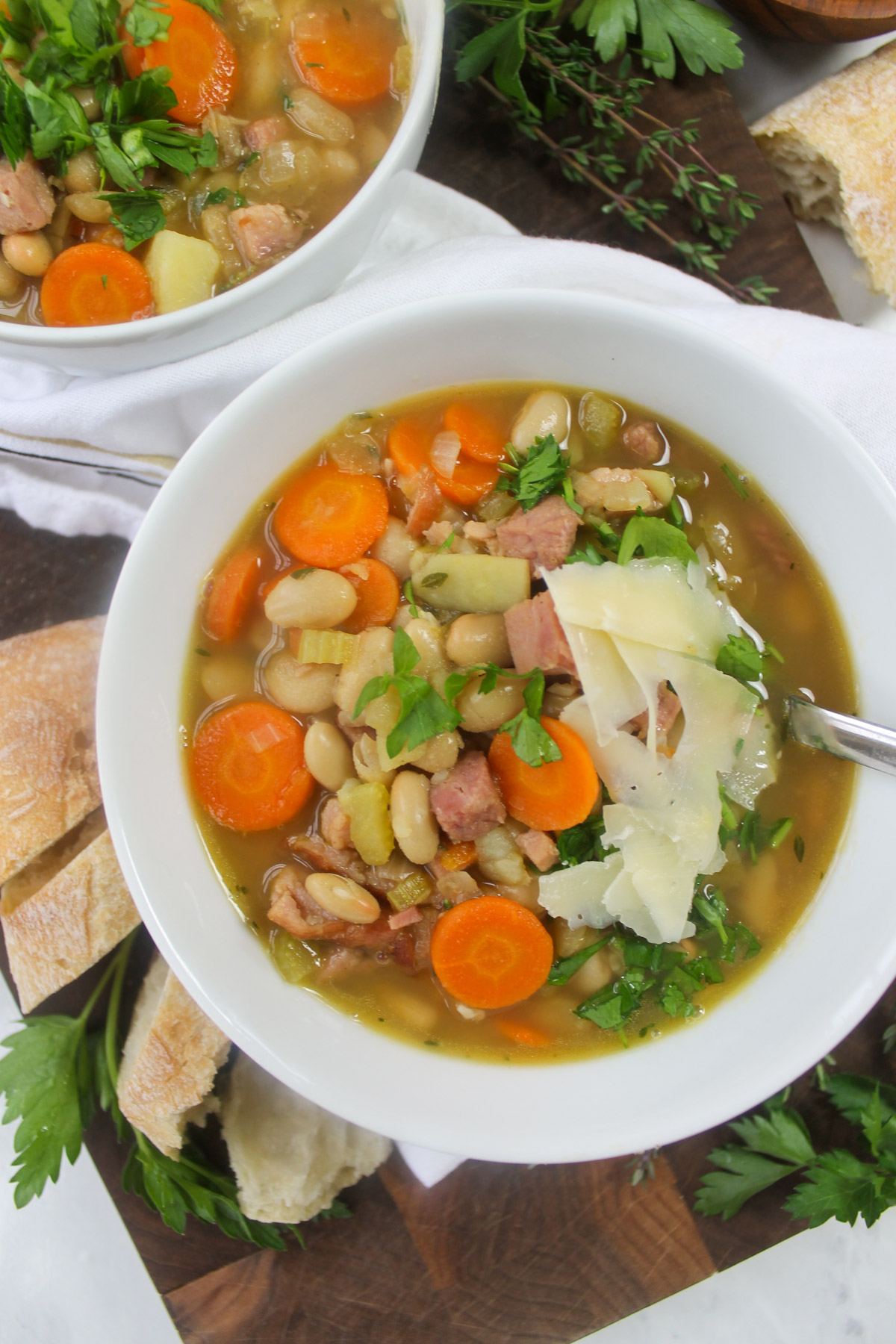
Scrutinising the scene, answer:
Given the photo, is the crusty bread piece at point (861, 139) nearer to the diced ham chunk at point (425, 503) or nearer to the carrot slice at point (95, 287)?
the diced ham chunk at point (425, 503)

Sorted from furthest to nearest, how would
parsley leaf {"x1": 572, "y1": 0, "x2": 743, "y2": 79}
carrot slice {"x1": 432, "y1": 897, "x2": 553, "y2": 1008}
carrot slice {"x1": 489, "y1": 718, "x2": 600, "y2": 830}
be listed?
parsley leaf {"x1": 572, "y1": 0, "x2": 743, "y2": 79}
carrot slice {"x1": 432, "y1": 897, "x2": 553, "y2": 1008}
carrot slice {"x1": 489, "y1": 718, "x2": 600, "y2": 830}

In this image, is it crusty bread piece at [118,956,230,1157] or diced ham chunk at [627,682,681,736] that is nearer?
diced ham chunk at [627,682,681,736]

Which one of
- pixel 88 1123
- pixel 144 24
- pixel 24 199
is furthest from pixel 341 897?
pixel 144 24

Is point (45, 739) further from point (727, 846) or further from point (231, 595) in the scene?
point (727, 846)

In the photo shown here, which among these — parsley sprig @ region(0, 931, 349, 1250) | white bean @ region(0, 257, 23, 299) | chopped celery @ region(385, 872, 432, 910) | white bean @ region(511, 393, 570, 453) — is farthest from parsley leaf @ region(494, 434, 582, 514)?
parsley sprig @ region(0, 931, 349, 1250)

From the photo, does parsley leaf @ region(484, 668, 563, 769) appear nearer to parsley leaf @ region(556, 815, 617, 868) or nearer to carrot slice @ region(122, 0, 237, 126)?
parsley leaf @ region(556, 815, 617, 868)

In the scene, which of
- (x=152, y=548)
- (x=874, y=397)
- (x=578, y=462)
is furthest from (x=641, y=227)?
(x=152, y=548)

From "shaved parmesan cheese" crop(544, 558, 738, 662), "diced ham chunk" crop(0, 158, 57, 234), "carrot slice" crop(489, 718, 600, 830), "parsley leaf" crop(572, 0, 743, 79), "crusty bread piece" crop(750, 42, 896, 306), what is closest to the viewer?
"shaved parmesan cheese" crop(544, 558, 738, 662)

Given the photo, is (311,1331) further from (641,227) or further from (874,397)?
(641,227)
